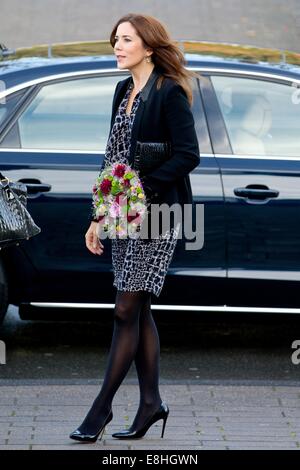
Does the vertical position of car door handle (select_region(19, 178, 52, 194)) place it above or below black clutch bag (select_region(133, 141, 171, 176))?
below

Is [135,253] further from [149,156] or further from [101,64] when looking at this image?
[101,64]

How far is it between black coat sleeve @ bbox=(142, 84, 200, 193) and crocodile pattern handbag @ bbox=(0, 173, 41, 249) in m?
0.68

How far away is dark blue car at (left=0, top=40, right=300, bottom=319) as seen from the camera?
6910 mm

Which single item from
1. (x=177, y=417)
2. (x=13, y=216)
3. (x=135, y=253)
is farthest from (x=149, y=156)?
(x=177, y=417)

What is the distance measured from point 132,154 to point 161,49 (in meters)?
0.45

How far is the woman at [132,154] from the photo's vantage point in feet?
17.4

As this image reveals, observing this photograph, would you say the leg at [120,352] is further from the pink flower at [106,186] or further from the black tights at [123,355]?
the pink flower at [106,186]

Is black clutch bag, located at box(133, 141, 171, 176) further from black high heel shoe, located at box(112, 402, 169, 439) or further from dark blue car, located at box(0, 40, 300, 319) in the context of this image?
dark blue car, located at box(0, 40, 300, 319)

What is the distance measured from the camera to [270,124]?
7148mm

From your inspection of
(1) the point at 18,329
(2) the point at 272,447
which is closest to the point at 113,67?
(1) the point at 18,329

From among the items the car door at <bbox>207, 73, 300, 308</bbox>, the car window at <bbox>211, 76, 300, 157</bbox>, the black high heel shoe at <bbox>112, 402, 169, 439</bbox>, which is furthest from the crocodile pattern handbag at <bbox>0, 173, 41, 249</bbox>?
the car window at <bbox>211, 76, 300, 157</bbox>

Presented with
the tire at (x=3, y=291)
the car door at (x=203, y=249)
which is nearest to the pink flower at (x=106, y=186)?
the car door at (x=203, y=249)

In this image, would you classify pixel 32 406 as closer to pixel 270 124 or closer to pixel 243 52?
pixel 270 124

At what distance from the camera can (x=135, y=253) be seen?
536 centimetres
